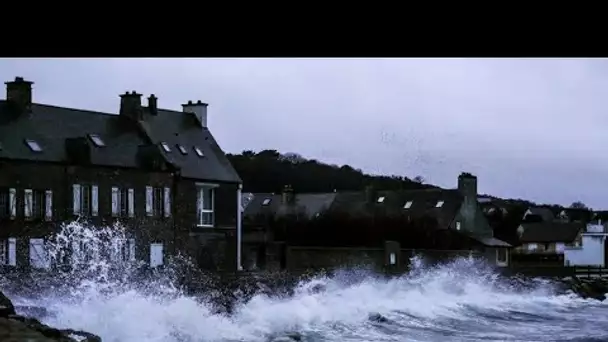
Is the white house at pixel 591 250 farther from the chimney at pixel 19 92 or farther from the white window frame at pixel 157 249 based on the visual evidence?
the chimney at pixel 19 92

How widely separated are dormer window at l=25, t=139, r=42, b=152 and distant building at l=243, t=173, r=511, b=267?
279 inches

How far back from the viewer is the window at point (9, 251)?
664 inches

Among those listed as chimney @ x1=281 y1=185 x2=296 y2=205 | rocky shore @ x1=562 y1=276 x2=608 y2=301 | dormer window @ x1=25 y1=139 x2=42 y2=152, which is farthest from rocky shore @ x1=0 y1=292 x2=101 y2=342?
rocky shore @ x1=562 y1=276 x2=608 y2=301

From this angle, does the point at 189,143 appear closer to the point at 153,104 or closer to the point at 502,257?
the point at 153,104

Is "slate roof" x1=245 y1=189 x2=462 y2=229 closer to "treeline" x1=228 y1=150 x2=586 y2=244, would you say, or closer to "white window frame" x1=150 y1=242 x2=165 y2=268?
"treeline" x1=228 y1=150 x2=586 y2=244

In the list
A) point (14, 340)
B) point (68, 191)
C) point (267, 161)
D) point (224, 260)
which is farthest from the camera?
point (267, 161)

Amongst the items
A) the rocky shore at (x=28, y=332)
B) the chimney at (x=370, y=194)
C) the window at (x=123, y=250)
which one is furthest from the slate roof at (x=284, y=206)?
the rocky shore at (x=28, y=332)

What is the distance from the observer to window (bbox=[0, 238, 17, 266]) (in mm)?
16875

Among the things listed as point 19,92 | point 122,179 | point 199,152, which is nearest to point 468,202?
point 199,152

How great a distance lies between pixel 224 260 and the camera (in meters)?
21.9

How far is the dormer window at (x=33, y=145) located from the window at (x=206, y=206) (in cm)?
447
